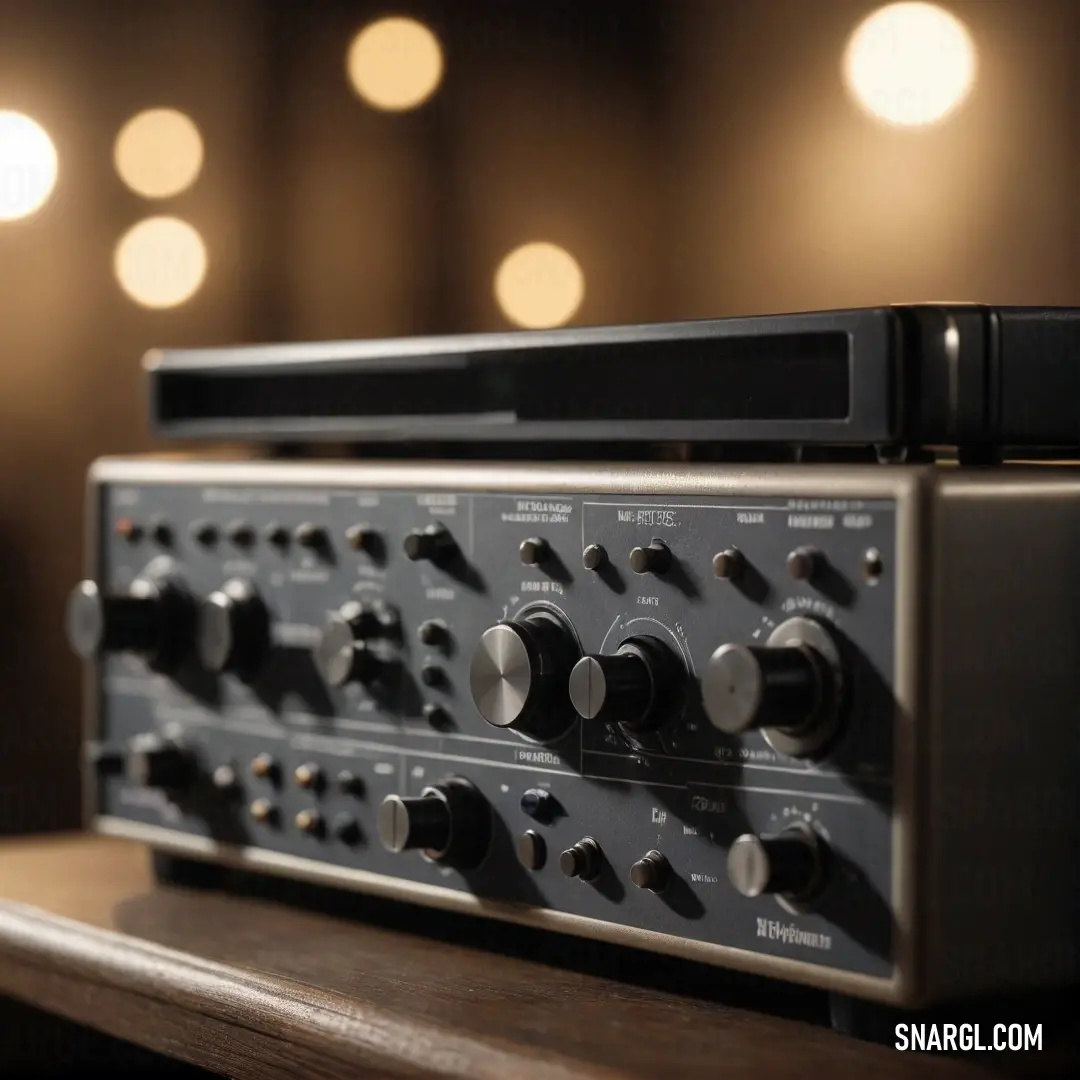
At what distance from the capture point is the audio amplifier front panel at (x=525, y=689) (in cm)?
76

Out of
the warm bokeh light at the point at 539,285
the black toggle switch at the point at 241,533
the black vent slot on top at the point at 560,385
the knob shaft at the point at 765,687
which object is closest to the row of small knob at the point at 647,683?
the knob shaft at the point at 765,687

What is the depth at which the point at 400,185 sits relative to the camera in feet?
5.36

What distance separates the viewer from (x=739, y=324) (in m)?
0.83

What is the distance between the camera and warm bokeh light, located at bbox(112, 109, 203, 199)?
5.07ft

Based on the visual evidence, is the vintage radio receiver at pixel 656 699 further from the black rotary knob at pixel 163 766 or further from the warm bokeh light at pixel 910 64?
the warm bokeh light at pixel 910 64

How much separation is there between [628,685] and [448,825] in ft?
0.50

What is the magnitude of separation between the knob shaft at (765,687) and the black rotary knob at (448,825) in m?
0.19

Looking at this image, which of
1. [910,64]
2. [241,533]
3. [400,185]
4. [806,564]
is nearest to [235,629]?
[241,533]

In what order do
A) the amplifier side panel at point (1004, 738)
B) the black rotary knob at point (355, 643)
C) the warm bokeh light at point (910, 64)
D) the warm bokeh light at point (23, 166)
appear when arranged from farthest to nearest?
the warm bokeh light at point (23, 166) < the warm bokeh light at point (910, 64) < the black rotary knob at point (355, 643) < the amplifier side panel at point (1004, 738)

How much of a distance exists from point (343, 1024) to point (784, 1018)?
20cm

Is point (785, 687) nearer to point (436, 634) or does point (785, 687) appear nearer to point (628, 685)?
point (628, 685)

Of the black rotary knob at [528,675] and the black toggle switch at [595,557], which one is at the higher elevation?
the black toggle switch at [595,557]

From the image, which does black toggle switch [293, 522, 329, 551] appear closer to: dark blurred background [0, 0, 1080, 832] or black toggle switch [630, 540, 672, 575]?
black toggle switch [630, 540, 672, 575]

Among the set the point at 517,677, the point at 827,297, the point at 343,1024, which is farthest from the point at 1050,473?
the point at 827,297
